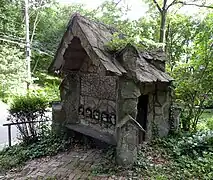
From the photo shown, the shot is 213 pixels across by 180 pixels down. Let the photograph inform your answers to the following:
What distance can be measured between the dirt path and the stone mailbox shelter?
424 millimetres

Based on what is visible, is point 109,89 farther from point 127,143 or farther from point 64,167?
point 64,167

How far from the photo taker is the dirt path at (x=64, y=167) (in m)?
3.60

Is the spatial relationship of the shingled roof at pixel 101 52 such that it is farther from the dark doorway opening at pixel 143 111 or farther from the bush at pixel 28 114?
the bush at pixel 28 114

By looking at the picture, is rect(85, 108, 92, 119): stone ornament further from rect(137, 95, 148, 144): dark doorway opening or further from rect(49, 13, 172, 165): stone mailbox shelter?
rect(137, 95, 148, 144): dark doorway opening

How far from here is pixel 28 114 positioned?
518cm

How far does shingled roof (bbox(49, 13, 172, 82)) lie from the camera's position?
364 centimetres

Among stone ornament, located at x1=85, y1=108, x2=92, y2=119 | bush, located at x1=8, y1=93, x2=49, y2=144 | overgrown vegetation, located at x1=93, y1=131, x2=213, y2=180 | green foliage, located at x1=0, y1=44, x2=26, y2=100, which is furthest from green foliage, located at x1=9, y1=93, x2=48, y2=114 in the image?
green foliage, located at x1=0, y1=44, x2=26, y2=100

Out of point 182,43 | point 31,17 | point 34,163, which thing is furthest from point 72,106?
point 31,17

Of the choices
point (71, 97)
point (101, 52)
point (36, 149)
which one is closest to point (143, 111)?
point (71, 97)

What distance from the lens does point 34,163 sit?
4.33m

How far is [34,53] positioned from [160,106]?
472 inches

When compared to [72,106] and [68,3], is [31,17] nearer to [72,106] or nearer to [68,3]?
[68,3]

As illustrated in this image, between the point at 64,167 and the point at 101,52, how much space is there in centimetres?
210

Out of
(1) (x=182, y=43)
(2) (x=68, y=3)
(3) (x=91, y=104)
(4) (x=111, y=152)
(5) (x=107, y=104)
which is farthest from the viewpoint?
(2) (x=68, y=3)
